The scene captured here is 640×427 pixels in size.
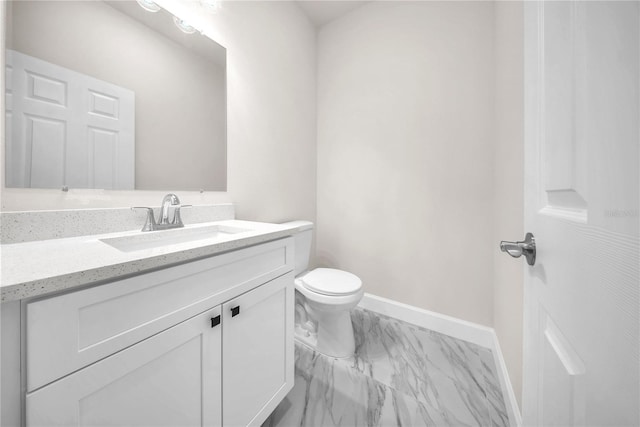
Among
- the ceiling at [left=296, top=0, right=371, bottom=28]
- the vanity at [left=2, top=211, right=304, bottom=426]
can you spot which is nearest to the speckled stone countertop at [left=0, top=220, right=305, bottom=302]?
the vanity at [left=2, top=211, right=304, bottom=426]

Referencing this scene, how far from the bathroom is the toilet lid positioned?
50 centimetres

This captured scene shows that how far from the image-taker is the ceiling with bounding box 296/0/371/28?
74.5 inches

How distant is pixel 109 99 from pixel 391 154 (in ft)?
5.56

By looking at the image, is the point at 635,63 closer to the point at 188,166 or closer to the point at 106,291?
the point at 106,291

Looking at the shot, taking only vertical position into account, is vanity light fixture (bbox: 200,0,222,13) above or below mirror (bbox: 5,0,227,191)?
above

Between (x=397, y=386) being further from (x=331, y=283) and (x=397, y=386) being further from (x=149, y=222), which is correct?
(x=149, y=222)

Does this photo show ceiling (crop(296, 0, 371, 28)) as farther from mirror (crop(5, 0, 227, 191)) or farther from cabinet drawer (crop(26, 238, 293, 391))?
cabinet drawer (crop(26, 238, 293, 391))

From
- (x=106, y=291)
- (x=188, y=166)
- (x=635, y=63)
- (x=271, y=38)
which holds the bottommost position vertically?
(x=106, y=291)

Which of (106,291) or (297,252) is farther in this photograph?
(297,252)

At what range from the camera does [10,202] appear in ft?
2.46

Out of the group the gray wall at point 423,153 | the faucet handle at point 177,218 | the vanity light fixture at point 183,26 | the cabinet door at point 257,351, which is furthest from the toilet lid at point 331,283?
the vanity light fixture at point 183,26

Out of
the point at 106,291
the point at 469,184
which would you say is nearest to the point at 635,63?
the point at 106,291

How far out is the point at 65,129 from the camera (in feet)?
2.74

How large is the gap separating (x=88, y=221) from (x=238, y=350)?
29.3 inches
